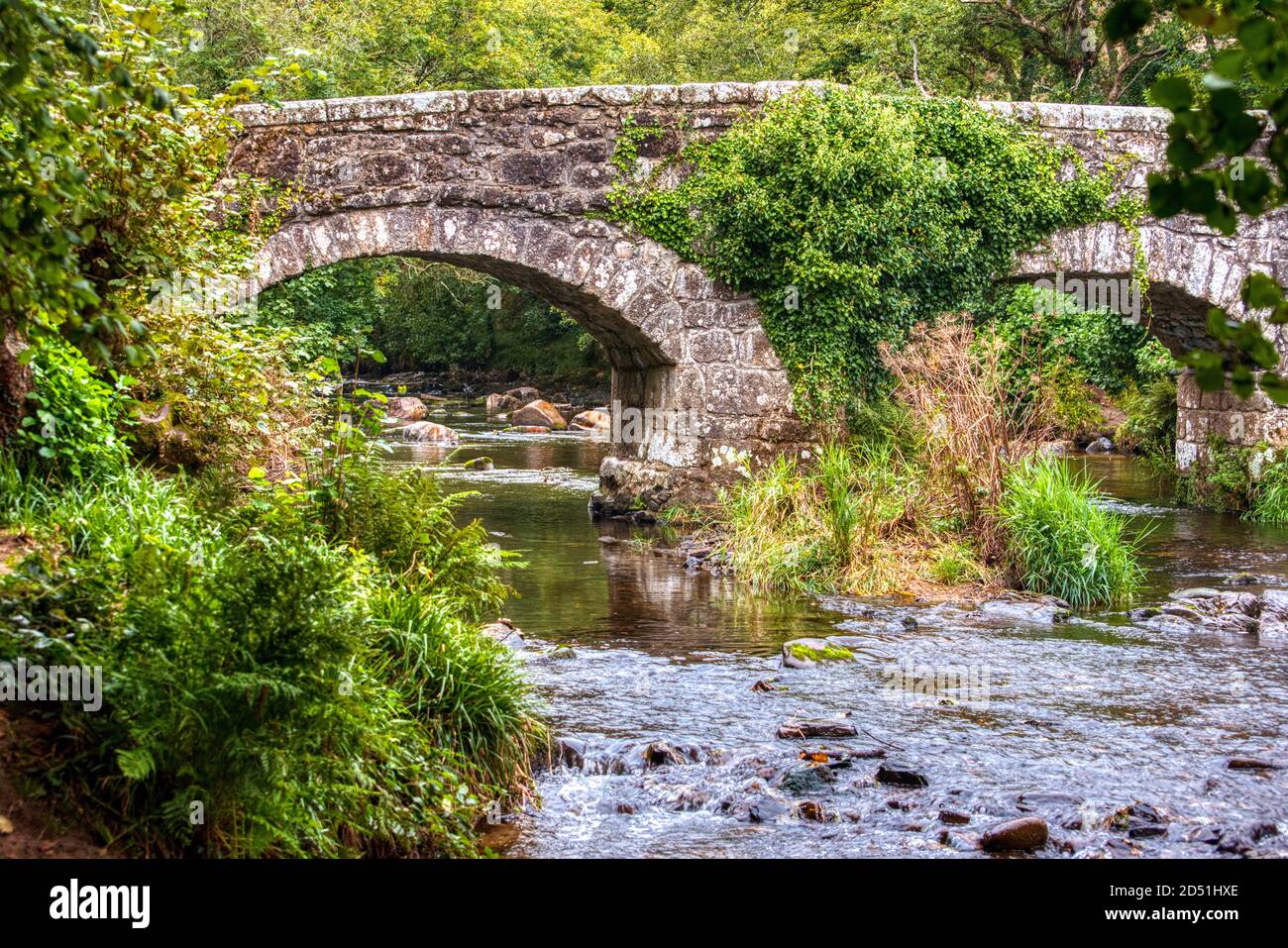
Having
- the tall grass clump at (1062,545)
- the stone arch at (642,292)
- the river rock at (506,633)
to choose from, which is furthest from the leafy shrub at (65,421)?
the tall grass clump at (1062,545)

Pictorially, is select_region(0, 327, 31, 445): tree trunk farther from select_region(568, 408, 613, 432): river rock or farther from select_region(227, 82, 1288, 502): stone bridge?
select_region(568, 408, 613, 432): river rock

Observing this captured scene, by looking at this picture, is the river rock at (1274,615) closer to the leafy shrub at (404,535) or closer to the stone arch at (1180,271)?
the stone arch at (1180,271)

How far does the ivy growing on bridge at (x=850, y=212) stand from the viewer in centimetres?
1173

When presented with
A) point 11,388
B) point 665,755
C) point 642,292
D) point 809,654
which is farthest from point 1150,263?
point 11,388

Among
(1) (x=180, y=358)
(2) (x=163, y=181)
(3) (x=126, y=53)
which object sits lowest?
(1) (x=180, y=358)

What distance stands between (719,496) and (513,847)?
692 cm

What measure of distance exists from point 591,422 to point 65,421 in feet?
60.8

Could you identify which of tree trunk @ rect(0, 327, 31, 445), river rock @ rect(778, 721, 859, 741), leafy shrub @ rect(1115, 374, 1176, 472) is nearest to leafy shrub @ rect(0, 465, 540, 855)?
tree trunk @ rect(0, 327, 31, 445)

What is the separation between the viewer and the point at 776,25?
2684 centimetres
